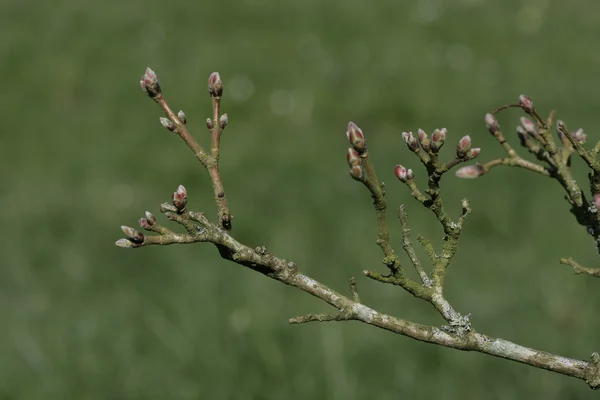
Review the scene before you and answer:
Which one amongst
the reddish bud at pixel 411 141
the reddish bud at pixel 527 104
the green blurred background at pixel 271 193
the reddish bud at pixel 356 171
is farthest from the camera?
the green blurred background at pixel 271 193

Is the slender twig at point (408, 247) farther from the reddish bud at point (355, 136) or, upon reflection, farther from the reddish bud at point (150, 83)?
the reddish bud at point (150, 83)

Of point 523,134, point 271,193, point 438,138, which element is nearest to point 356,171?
point 438,138

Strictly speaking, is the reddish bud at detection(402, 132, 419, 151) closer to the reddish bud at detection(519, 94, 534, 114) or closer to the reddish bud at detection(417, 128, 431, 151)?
the reddish bud at detection(417, 128, 431, 151)

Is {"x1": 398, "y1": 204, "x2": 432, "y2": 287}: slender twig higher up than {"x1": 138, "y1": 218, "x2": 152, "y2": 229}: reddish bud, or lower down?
higher up

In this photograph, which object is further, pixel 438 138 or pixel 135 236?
pixel 438 138

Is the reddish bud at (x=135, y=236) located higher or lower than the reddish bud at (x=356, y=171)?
lower

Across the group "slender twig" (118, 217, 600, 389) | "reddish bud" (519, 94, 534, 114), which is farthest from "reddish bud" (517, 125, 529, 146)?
"slender twig" (118, 217, 600, 389)

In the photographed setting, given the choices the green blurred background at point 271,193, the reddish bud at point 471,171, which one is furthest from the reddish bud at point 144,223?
the green blurred background at point 271,193

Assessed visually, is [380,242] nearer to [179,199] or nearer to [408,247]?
[408,247]
